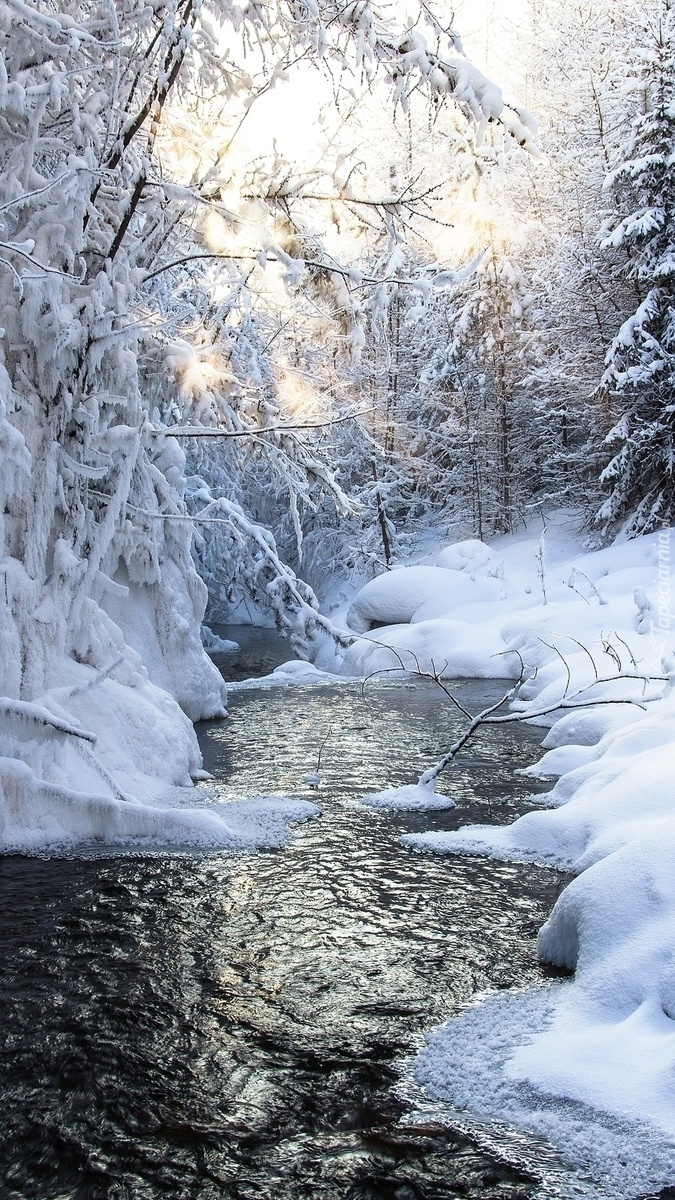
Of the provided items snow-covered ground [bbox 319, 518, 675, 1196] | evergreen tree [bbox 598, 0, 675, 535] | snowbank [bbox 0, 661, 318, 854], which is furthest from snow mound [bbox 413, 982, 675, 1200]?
evergreen tree [bbox 598, 0, 675, 535]

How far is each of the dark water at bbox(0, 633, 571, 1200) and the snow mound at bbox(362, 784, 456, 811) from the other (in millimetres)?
173

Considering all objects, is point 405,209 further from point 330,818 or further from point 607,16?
point 607,16

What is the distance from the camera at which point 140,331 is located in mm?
8125

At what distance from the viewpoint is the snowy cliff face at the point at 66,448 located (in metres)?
6.79

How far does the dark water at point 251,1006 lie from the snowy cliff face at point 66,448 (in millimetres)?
908

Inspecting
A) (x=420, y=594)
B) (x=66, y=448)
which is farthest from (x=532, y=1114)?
(x=420, y=594)

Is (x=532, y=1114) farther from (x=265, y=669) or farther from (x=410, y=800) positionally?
(x=265, y=669)

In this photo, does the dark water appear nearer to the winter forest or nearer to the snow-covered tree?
the winter forest

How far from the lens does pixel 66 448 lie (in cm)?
800

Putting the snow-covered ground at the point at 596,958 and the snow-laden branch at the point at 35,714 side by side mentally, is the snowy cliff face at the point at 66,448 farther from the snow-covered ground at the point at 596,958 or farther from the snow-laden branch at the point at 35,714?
the snow-covered ground at the point at 596,958

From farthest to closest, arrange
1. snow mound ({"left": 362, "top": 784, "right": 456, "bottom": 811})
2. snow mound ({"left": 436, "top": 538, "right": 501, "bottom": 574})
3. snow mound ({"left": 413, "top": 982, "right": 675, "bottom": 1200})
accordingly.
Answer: snow mound ({"left": 436, "top": 538, "right": 501, "bottom": 574}) < snow mound ({"left": 362, "top": 784, "right": 456, "bottom": 811}) < snow mound ({"left": 413, "top": 982, "right": 675, "bottom": 1200})

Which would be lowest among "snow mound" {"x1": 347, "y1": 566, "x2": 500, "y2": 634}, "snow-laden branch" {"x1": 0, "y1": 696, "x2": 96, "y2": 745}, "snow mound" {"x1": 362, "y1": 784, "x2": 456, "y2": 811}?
"snow mound" {"x1": 362, "y1": 784, "x2": 456, "y2": 811}

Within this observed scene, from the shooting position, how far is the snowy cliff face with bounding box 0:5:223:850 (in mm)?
6785

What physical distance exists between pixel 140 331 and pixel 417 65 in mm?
3121
